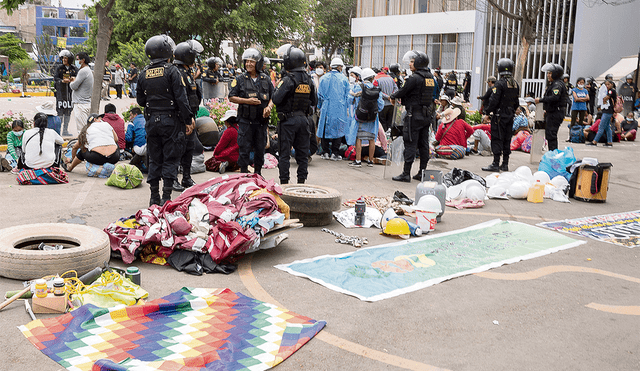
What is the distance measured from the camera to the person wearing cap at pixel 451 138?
13188 mm

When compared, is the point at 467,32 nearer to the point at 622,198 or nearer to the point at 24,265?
the point at 622,198

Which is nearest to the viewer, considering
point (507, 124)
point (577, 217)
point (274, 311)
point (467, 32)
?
point (274, 311)

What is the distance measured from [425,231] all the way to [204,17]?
28711 millimetres

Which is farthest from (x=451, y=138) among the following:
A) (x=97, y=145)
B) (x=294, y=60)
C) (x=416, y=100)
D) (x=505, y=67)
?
(x=97, y=145)

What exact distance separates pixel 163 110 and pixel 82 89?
230 inches

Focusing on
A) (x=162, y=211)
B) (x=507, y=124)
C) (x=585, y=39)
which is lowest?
(x=162, y=211)

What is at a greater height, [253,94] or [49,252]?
[253,94]

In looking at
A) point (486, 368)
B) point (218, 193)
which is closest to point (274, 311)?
A: point (486, 368)

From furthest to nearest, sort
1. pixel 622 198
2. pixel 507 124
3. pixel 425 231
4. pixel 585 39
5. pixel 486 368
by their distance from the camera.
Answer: pixel 585 39
pixel 507 124
pixel 622 198
pixel 425 231
pixel 486 368

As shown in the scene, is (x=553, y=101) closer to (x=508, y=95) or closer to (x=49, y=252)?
(x=508, y=95)

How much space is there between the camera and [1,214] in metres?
7.17

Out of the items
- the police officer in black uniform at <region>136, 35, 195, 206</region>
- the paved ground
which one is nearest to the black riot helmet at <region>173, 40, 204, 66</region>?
the police officer in black uniform at <region>136, 35, 195, 206</region>

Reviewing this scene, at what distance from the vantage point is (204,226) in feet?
18.8

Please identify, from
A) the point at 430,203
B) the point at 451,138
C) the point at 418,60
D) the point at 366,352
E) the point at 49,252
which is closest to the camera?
the point at 366,352
